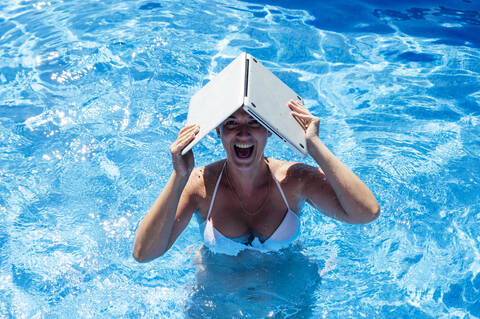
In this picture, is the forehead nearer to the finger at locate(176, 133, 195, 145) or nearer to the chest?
the finger at locate(176, 133, 195, 145)

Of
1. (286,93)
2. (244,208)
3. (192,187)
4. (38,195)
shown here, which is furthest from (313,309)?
(38,195)

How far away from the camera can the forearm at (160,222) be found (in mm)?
2693

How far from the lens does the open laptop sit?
7.71 feet

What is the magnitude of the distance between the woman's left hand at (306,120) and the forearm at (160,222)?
68 cm

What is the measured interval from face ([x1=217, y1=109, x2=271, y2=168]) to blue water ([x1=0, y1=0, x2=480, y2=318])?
0.80m

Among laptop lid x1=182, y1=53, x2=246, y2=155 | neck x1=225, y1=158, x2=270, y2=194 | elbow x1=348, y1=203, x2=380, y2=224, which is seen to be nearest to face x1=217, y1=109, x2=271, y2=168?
laptop lid x1=182, y1=53, x2=246, y2=155

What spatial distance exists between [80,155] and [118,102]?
2.92ft

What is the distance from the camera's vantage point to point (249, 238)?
3.14 metres

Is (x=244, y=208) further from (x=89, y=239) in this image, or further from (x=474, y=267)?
(x=474, y=267)

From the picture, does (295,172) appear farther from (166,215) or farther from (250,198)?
(166,215)

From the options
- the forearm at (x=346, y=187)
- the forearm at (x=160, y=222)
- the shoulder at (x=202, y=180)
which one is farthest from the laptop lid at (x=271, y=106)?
the shoulder at (x=202, y=180)

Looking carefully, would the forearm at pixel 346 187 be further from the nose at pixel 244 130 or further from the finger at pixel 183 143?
the finger at pixel 183 143

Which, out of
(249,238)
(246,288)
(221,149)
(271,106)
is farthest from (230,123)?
(221,149)

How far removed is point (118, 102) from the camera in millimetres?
5664
